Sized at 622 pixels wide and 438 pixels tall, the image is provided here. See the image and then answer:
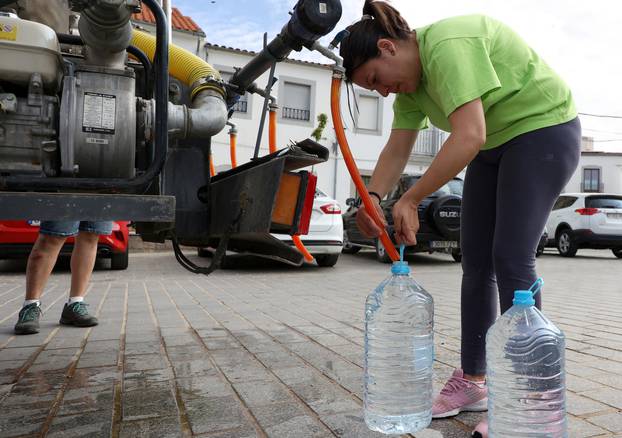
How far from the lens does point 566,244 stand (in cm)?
1402

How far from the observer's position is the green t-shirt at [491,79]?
1.79 m

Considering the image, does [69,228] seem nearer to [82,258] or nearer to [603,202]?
[82,258]

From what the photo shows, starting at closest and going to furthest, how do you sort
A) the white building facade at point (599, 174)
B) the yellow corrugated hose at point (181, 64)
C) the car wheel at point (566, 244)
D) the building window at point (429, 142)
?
the yellow corrugated hose at point (181, 64) → the car wheel at point (566, 244) → the building window at point (429, 142) → the white building facade at point (599, 174)

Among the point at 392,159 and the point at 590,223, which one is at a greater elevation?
the point at 392,159

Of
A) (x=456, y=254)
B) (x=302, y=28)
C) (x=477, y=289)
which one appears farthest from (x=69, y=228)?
(x=456, y=254)

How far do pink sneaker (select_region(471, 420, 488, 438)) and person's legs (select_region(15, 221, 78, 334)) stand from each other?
9.57 feet

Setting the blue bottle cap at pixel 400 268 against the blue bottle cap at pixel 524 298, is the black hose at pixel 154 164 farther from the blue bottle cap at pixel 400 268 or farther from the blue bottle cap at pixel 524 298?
the blue bottle cap at pixel 524 298

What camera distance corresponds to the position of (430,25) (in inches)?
78.7

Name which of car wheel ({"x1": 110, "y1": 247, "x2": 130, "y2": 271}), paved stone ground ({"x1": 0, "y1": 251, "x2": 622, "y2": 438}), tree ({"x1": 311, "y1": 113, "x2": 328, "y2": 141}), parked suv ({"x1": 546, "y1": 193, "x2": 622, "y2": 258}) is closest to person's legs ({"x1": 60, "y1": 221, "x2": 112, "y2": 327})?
paved stone ground ({"x1": 0, "y1": 251, "x2": 622, "y2": 438})

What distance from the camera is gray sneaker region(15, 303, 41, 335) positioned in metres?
3.68

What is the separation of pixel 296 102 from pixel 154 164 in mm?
19724

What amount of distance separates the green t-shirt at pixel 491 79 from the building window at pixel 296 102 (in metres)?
19.3

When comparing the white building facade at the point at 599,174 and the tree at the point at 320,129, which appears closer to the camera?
the tree at the point at 320,129

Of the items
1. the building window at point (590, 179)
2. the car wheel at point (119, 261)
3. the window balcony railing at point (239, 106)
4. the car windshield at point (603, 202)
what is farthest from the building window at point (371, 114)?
the building window at point (590, 179)
